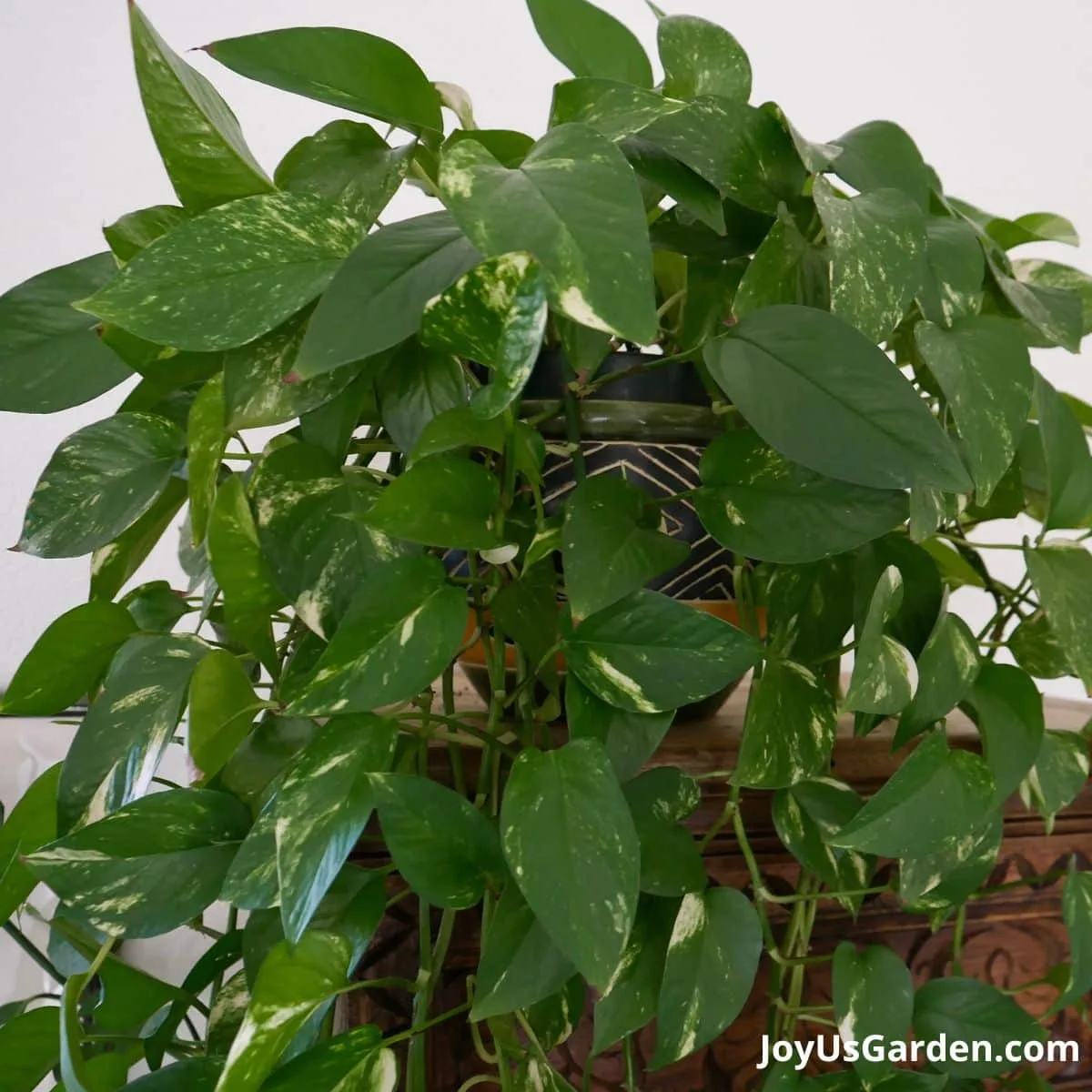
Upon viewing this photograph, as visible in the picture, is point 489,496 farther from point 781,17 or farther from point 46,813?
point 781,17

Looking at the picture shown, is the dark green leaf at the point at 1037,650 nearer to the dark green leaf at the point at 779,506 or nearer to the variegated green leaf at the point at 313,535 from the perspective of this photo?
the dark green leaf at the point at 779,506

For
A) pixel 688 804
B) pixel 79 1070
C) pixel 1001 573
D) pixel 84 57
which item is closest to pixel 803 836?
pixel 688 804

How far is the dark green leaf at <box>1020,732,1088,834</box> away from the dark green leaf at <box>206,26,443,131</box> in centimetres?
42

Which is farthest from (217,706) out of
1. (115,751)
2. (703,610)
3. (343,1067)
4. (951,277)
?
(951,277)

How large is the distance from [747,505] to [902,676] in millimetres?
92

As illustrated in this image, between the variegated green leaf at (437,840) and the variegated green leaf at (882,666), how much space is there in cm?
15

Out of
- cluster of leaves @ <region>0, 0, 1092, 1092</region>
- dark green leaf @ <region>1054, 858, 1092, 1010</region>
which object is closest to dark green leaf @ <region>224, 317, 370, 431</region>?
cluster of leaves @ <region>0, 0, 1092, 1092</region>

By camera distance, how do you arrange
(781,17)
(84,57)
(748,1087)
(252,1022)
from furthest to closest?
(781,17)
(84,57)
(748,1087)
(252,1022)

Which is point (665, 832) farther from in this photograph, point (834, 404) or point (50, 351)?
point (50, 351)

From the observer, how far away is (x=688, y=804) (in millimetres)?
408

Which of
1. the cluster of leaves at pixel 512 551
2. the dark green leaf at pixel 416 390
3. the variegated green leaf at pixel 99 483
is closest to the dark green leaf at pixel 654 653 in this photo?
the cluster of leaves at pixel 512 551

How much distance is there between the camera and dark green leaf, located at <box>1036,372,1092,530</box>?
1.37ft

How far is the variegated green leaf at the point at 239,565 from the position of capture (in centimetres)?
34

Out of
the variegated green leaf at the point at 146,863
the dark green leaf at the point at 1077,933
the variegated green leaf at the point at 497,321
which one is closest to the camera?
the variegated green leaf at the point at 497,321
